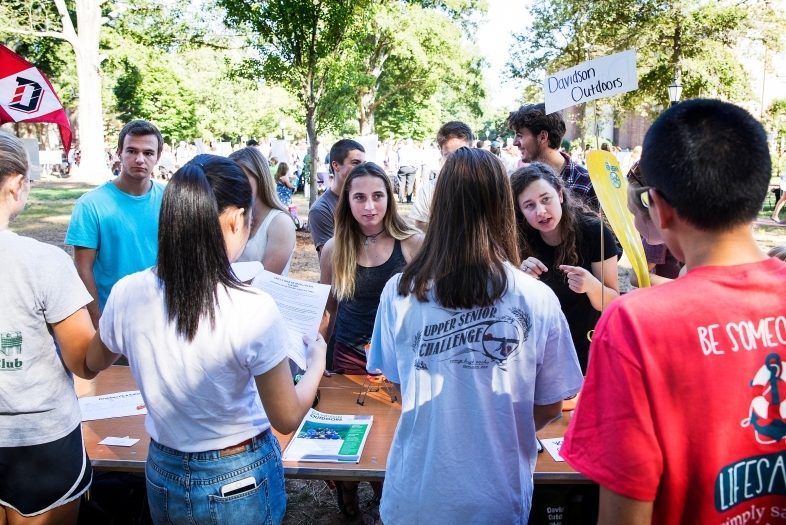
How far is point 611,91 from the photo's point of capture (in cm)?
322

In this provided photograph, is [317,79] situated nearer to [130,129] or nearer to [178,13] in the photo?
[130,129]

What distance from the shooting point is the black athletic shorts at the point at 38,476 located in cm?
176

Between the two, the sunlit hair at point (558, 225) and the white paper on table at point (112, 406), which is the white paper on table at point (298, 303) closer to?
the white paper on table at point (112, 406)

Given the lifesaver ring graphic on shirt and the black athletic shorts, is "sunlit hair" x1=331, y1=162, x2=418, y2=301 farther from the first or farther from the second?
the lifesaver ring graphic on shirt

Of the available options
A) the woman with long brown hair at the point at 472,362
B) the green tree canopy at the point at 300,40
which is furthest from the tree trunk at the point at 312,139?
the woman with long brown hair at the point at 472,362

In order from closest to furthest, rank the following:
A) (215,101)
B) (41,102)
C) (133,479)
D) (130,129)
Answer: (133,479) → (130,129) → (41,102) → (215,101)

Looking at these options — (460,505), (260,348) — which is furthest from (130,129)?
(460,505)

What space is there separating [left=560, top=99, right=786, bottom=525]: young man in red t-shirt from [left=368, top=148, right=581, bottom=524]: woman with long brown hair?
1.73ft

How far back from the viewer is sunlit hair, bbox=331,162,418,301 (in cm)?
304

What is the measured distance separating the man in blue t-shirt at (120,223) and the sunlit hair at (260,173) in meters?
0.64

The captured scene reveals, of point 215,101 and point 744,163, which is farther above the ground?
point 215,101

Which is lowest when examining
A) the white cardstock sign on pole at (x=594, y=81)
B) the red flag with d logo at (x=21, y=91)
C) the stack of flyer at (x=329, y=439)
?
the stack of flyer at (x=329, y=439)

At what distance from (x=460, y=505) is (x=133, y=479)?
178cm

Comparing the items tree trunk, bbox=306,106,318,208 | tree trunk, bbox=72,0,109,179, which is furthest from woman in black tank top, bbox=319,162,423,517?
tree trunk, bbox=72,0,109,179
